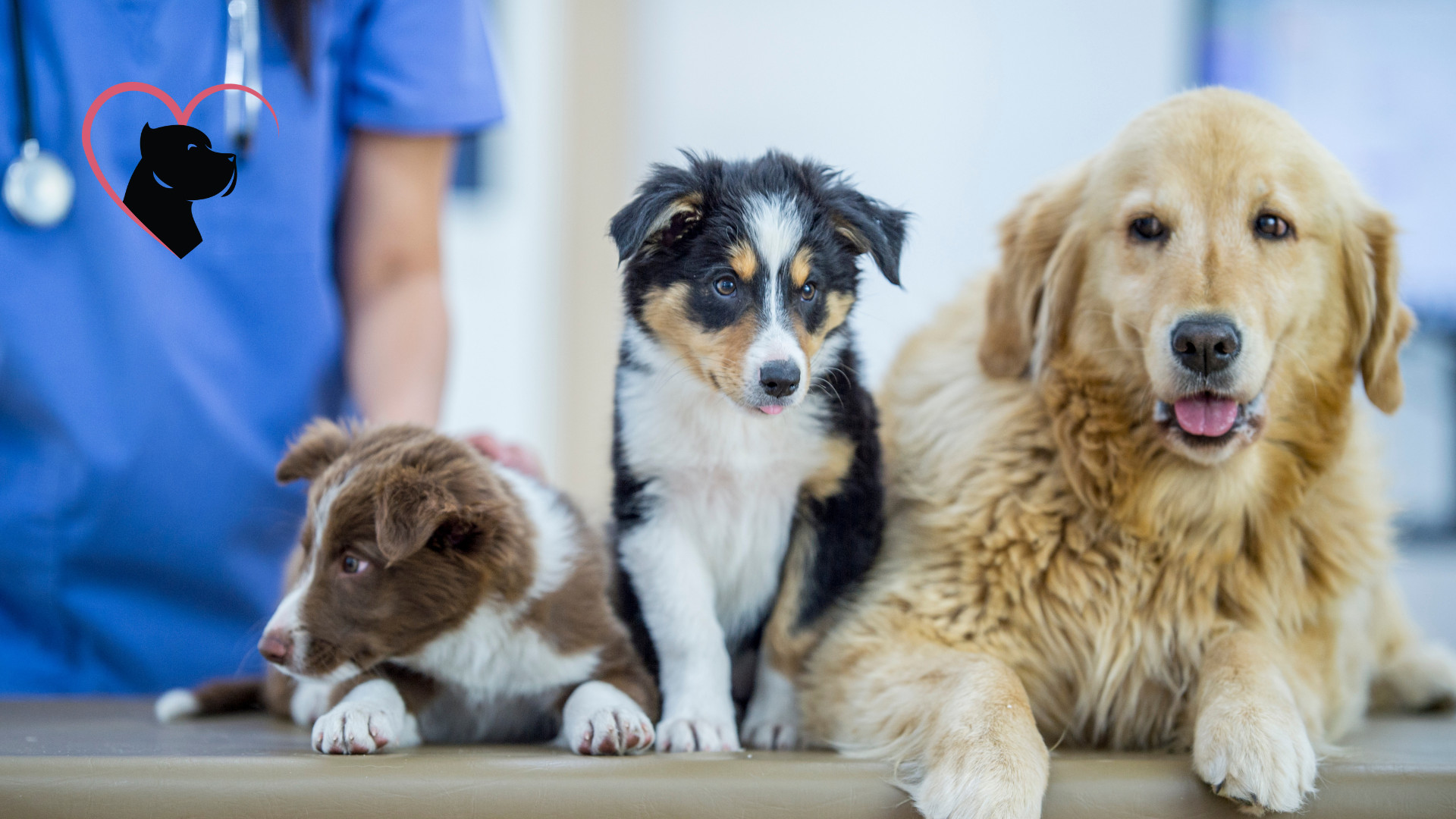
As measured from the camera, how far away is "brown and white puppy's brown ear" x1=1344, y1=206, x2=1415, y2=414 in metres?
1.22

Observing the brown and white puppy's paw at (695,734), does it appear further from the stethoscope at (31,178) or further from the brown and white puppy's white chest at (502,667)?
the stethoscope at (31,178)

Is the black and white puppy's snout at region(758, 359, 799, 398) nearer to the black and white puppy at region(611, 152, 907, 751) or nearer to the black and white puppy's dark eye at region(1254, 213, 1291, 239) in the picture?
the black and white puppy at region(611, 152, 907, 751)

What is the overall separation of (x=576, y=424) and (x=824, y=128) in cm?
154

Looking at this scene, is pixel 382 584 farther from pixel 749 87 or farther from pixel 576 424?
pixel 576 424

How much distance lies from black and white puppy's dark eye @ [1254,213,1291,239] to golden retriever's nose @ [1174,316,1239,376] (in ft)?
0.48

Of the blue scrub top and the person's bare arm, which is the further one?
the person's bare arm

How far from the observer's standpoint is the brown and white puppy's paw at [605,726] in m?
0.98

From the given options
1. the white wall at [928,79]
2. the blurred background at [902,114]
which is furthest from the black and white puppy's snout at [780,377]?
the blurred background at [902,114]

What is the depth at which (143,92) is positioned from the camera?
2.85ft

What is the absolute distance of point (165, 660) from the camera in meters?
1.50

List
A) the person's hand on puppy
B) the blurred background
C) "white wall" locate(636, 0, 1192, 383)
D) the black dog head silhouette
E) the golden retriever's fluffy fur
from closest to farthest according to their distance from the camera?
the black dog head silhouette → the golden retriever's fluffy fur → the person's hand on puppy → "white wall" locate(636, 0, 1192, 383) → the blurred background

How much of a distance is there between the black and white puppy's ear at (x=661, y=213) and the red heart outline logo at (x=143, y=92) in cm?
35

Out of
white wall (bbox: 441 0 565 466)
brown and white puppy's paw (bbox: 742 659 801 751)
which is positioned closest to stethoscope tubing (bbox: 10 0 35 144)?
brown and white puppy's paw (bbox: 742 659 801 751)

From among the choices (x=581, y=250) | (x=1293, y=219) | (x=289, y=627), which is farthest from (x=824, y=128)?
(x=289, y=627)
